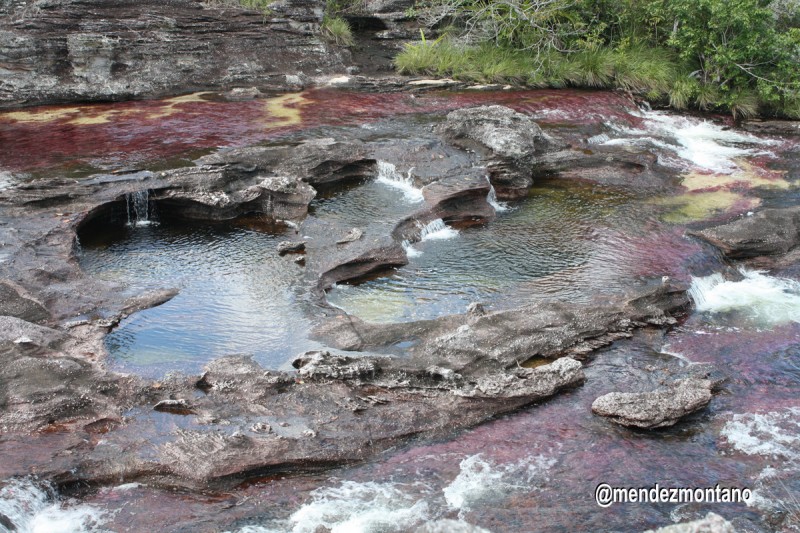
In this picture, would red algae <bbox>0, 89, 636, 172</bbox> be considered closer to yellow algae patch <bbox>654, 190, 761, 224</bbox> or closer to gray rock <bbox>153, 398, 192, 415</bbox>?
yellow algae patch <bbox>654, 190, 761, 224</bbox>

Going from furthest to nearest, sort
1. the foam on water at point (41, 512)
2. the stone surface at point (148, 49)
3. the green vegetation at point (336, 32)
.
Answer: the green vegetation at point (336, 32) < the stone surface at point (148, 49) < the foam on water at point (41, 512)

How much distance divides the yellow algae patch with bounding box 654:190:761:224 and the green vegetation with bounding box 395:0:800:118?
6727 millimetres

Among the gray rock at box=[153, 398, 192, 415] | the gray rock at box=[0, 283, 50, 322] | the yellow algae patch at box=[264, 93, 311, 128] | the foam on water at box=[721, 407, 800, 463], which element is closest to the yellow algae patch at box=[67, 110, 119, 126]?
the yellow algae patch at box=[264, 93, 311, 128]

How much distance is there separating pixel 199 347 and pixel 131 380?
136 centimetres

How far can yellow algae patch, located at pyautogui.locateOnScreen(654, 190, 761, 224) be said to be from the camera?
14250mm

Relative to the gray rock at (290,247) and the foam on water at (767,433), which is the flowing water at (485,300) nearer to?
the foam on water at (767,433)

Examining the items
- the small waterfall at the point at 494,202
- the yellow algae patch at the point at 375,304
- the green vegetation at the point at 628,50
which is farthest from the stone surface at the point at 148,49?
the yellow algae patch at the point at 375,304

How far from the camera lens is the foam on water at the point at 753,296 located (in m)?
10.8

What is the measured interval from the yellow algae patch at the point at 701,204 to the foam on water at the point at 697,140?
5.66 feet

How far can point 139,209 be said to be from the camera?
13.7 metres

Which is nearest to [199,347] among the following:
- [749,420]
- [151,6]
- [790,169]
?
[749,420]

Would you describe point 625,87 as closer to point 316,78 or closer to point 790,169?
point 790,169

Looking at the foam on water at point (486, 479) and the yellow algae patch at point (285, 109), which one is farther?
the yellow algae patch at point (285, 109)

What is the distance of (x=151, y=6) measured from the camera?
22469 millimetres
